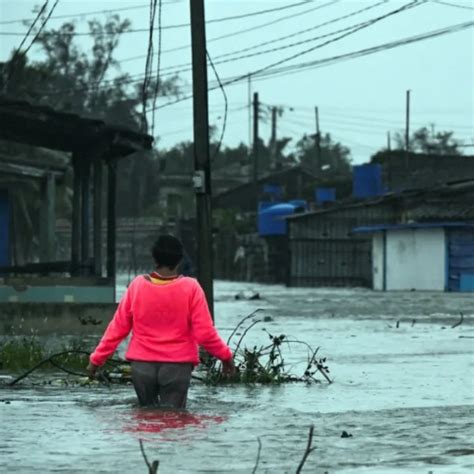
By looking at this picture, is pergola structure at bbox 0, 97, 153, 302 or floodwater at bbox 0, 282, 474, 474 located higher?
pergola structure at bbox 0, 97, 153, 302

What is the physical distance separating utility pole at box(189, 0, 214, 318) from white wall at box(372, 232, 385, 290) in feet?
132

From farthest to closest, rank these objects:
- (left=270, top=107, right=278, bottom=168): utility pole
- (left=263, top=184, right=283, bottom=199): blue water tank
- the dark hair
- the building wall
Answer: (left=270, top=107, right=278, bottom=168): utility pole, (left=263, top=184, right=283, bottom=199): blue water tank, the building wall, the dark hair

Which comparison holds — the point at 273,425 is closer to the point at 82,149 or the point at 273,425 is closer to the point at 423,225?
the point at 82,149

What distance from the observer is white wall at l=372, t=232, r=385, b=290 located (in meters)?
57.6

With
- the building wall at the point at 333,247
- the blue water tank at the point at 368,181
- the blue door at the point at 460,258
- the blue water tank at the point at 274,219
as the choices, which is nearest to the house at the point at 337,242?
the building wall at the point at 333,247

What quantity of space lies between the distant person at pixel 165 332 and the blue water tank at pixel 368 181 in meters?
59.1

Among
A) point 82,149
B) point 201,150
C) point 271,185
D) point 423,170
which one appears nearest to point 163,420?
point 201,150

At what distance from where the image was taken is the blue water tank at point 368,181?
69938mm

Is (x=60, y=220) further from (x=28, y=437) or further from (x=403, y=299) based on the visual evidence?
(x=28, y=437)

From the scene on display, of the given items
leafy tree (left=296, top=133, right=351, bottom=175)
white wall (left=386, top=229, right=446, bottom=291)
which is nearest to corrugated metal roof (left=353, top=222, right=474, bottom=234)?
white wall (left=386, top=229, right=446, bottom=291)

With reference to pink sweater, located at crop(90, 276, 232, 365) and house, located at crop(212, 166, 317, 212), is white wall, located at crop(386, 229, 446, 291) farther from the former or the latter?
pink sweater, located at crop(90, 276, 232, 365)

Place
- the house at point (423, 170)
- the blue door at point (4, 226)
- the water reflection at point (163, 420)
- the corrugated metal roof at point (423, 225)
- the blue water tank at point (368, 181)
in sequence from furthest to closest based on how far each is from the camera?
the blue water tank at point (368, 181) < the house at point (423, 170) < the corrugated metal roof at point (423, 225) < the blue door at point (4, 226) < the water reflection at point (163, 420)

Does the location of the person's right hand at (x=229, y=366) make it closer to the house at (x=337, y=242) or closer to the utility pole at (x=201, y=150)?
the utility pole at (x=201, y=150)

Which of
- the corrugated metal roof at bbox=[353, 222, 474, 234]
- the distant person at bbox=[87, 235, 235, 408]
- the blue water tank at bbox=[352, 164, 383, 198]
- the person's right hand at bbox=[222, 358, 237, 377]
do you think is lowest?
the person's right hand at bbox=[222, 358, 237, 377]
